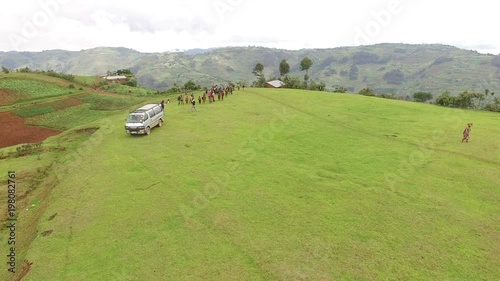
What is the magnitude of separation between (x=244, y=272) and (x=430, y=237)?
8.22m

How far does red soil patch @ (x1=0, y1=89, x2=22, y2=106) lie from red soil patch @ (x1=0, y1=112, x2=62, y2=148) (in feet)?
27.1

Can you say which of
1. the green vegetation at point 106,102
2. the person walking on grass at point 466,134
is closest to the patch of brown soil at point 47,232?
the person walking on grass at point 466,134

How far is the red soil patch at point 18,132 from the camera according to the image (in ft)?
116

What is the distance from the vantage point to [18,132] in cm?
3781

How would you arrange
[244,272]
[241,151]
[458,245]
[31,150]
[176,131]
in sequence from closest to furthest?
1. [244,272]
2. [458,245]
3. [241,151]
4. [31,150]
5. [176,131]

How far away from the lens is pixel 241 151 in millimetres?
22781

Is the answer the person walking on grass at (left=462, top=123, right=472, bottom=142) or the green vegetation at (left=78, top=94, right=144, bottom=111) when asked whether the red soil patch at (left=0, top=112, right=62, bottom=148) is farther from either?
the person walking on grass at (left=462, top=123, right=472, bottom=142)

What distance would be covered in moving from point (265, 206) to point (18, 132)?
38266 mm

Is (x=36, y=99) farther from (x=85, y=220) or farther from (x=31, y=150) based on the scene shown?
(x=85, y=220)

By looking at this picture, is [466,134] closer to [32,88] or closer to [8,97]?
[8,97]

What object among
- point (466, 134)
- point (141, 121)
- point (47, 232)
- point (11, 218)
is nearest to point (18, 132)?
point (141, 121)

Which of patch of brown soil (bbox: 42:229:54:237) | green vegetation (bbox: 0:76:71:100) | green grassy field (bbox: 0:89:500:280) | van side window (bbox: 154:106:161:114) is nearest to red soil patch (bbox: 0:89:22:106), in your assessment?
green vegetation (bbox: 0:76:71:100)

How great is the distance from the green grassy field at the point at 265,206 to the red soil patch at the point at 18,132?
11.8 m

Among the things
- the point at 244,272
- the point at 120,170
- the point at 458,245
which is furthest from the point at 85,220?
the point at 458,245
